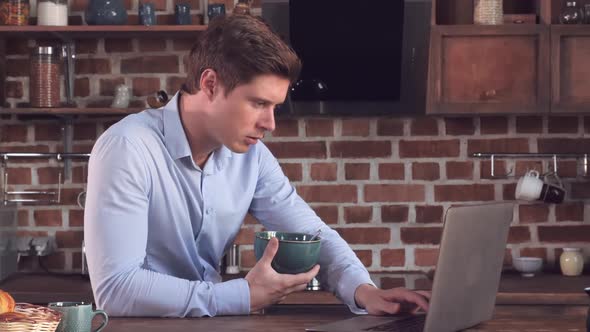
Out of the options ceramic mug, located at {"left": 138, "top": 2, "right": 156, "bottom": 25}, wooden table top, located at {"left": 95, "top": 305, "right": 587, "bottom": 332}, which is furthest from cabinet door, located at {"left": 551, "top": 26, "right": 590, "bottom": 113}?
wooden table top, located at {"left": 95, "top": 305, "right": 587, "bottom": 332}

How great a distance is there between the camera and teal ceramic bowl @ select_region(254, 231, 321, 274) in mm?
1859

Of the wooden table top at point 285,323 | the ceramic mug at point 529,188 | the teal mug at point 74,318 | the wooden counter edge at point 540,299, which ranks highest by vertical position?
the ceramic mug at point 529,188

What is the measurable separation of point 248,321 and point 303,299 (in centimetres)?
152

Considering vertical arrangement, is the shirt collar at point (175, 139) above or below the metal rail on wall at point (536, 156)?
above

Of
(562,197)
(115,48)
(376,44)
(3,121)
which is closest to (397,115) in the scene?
(376,44)

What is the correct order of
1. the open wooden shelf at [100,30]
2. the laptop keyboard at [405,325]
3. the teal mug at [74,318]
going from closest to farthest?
1. the teal mug at [74,318]
2. the laptop keyboard at [405,325]
3. the open wooden shelf at [100,30]

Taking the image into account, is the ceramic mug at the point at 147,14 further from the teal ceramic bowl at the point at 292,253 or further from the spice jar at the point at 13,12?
the teal ceramic bowl at the point at 292,253

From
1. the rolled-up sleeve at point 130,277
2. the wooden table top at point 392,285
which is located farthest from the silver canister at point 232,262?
the rolled-up sleeve at point 130,277

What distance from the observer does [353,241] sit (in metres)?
3.85

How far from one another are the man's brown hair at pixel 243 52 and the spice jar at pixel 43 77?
161 centimetres

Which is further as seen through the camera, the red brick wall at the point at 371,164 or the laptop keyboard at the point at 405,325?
the red brick wall at the point at 371,164

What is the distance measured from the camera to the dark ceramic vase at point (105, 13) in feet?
11.9

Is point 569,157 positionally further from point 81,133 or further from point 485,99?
point 81,133

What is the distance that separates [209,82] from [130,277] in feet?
1.57
